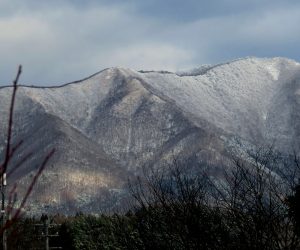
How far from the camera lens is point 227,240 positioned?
12992 millimetres

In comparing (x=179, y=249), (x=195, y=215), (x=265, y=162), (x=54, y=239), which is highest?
(x=265, y=162)

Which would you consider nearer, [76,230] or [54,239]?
[76,230]

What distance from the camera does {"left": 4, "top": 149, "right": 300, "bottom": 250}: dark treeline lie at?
1055cm

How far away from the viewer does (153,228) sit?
70.4ft

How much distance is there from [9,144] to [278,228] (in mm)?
9308

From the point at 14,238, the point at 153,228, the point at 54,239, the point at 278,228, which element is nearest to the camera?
the point at 14,238

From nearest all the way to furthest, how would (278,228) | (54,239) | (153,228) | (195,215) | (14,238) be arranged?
(14,238)
(278,228)
(195,215)
(153,228)
(54,239)

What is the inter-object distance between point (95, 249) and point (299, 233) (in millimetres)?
30173

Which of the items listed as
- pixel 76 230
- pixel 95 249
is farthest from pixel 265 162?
pixel 76 230

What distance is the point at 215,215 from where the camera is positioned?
52.3 feet

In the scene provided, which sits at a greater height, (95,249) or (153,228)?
(153,228)

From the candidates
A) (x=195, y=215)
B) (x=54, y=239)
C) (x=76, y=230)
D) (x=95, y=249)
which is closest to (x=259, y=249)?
(x=195, y=215)

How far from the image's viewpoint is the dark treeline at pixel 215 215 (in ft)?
34.6

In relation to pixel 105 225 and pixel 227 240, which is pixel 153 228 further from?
pixel 105 225
